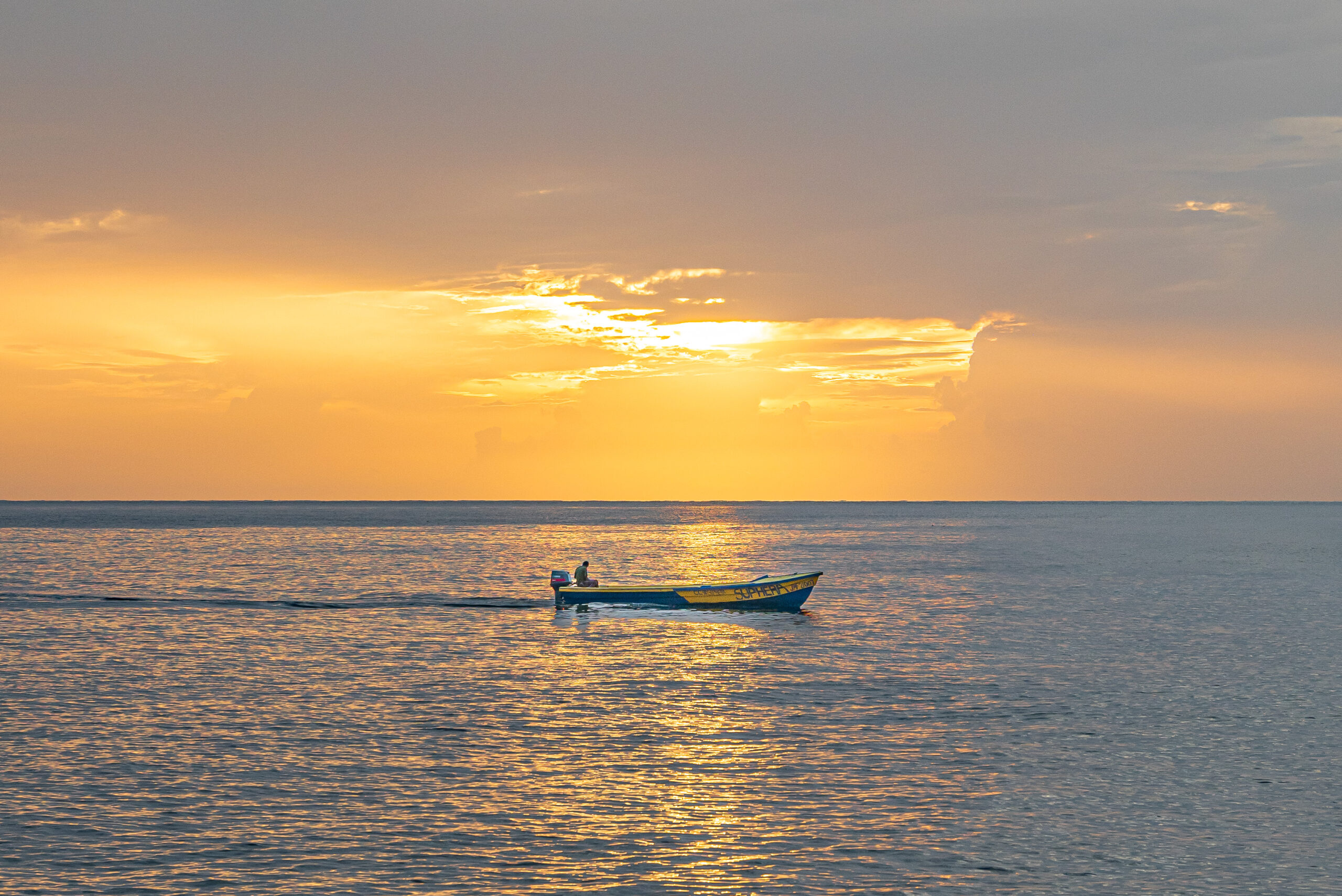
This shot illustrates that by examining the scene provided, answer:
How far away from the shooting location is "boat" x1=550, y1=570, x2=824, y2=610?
63.2 m

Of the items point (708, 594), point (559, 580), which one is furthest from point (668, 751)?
point (559, 580)

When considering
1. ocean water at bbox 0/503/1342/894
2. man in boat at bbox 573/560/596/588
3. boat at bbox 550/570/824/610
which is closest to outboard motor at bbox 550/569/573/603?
boat at bbox 550/570/824/610

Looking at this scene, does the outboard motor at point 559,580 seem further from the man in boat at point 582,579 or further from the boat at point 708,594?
the man in boat at point 582,579

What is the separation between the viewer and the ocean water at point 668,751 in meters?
20.0

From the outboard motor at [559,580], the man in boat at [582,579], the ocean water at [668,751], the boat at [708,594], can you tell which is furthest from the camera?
the outboard motor at [559,580]

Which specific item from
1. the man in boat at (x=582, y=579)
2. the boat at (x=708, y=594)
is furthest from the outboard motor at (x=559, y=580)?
the man in boat at (x=582, y=579)

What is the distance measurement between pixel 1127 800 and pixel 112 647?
4130 centimetres

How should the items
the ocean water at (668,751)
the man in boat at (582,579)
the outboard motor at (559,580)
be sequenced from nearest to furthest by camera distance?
1. the ocean water at (668,751)
2. the man in boat at (582,579)
3. the outboard motor at (559,580)

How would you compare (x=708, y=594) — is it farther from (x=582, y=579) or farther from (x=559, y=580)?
(x=559, y=580)

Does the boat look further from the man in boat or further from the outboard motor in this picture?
the man in boat

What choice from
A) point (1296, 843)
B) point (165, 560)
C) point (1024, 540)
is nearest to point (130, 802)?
point (1296, 843)

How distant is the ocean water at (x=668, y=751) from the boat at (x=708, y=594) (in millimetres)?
1000

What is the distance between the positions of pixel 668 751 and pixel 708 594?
116ft

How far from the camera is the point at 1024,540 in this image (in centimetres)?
18850
